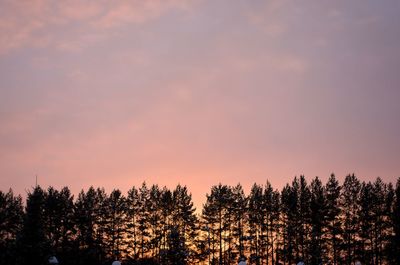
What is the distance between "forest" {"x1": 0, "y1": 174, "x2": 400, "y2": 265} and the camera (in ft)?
259

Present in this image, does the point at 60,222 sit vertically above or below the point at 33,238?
above

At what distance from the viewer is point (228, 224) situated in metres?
88.2

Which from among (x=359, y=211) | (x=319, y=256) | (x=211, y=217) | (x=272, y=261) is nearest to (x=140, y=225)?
(x=211, y=217)

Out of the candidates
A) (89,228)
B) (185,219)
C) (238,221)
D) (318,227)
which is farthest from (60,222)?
(318,227)

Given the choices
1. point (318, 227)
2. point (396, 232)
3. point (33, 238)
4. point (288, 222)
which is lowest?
point (33, 238)

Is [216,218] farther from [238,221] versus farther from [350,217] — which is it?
[350,217]

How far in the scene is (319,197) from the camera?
81.2 meters

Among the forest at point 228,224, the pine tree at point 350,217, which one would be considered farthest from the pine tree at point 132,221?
the pine tree at point 350,217

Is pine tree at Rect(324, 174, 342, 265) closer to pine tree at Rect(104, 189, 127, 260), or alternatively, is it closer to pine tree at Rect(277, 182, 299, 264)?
pine tree at Rect(277, 182, 299, 264)

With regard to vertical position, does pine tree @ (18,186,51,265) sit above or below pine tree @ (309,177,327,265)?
below

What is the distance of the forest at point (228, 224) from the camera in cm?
7894

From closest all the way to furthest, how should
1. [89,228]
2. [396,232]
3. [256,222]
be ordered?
1. [396,232]
2. [89,228]
3. [256,222]

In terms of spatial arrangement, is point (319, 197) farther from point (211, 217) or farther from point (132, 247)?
point (132, 247)

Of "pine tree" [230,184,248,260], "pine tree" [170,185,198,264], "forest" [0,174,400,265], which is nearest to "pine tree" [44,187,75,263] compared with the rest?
"forest" [0,174,400,265]
